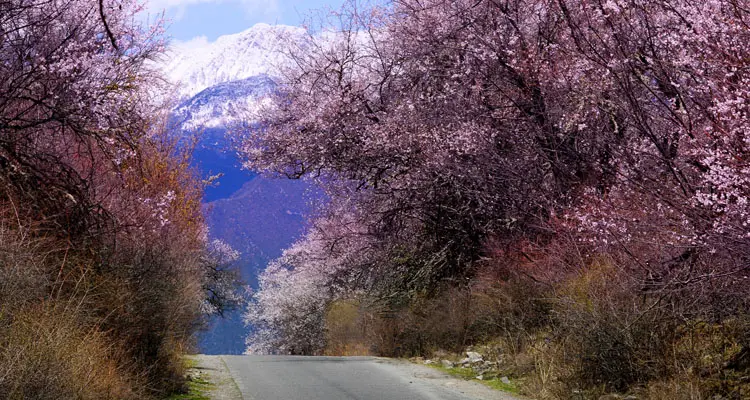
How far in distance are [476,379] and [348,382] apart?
2418 millimetres

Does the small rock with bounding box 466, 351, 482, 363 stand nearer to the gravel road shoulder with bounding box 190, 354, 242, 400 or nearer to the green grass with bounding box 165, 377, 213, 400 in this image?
the gravel road shoulder with bounding box 190, 354, 242, 400

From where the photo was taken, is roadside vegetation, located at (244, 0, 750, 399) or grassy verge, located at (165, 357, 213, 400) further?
grassy verge, located at (165, 357, 213, 400)

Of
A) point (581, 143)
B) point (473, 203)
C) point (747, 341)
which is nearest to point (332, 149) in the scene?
point (473, 203)

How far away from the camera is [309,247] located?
36.9 metres

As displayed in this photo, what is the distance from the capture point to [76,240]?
11266mm

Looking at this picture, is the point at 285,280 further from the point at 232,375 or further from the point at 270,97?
the point at 232,375

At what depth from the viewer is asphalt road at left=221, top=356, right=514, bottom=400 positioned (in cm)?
1241

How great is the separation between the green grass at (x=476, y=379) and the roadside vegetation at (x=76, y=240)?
5106 mm

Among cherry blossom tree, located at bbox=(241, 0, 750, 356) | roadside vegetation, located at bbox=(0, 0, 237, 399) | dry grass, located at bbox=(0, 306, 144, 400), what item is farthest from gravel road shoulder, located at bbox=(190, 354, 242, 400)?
cherry blossom tree, located at bbox=(241, 0, 750, 356)

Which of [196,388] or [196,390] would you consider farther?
[196,388]

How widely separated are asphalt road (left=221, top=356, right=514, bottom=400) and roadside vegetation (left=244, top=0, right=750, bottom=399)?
1223 millimetres

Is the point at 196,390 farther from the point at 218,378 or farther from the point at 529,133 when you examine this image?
the point at 529,133

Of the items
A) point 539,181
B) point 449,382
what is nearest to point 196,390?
point 449,382

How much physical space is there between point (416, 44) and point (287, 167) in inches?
231
